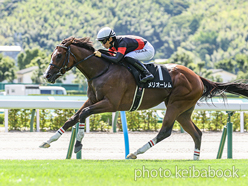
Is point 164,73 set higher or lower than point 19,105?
higher

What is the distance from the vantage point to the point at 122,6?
653ft

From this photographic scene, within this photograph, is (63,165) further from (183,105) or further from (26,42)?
(26,42)

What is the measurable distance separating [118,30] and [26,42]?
42562 mm

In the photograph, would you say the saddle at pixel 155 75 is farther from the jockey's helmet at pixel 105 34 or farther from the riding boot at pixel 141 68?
the jockey's helmet at pixel 105 34

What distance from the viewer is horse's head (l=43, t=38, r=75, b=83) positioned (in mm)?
5090

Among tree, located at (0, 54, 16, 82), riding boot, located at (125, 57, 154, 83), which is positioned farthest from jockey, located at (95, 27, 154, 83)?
tree, located at (0, 54, 16, 82)

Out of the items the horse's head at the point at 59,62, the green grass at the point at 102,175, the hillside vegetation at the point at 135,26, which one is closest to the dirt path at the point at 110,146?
the horse's head at the point at 59,62

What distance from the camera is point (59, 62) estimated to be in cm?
514

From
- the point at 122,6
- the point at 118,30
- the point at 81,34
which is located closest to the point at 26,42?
the point at 81,34

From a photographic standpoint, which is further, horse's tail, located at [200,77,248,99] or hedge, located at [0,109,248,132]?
hedge, located at [0,109,248,132]

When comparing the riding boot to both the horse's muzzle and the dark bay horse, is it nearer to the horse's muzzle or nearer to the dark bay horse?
the dark bay horse

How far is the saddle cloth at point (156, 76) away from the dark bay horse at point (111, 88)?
7cm

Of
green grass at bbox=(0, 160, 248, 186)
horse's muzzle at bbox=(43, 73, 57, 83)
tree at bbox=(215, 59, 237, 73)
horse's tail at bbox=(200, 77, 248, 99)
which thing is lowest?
green grass at bbox=(0, 160, 248, 186)

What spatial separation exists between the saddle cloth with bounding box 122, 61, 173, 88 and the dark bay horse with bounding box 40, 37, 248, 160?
7 centimetres
